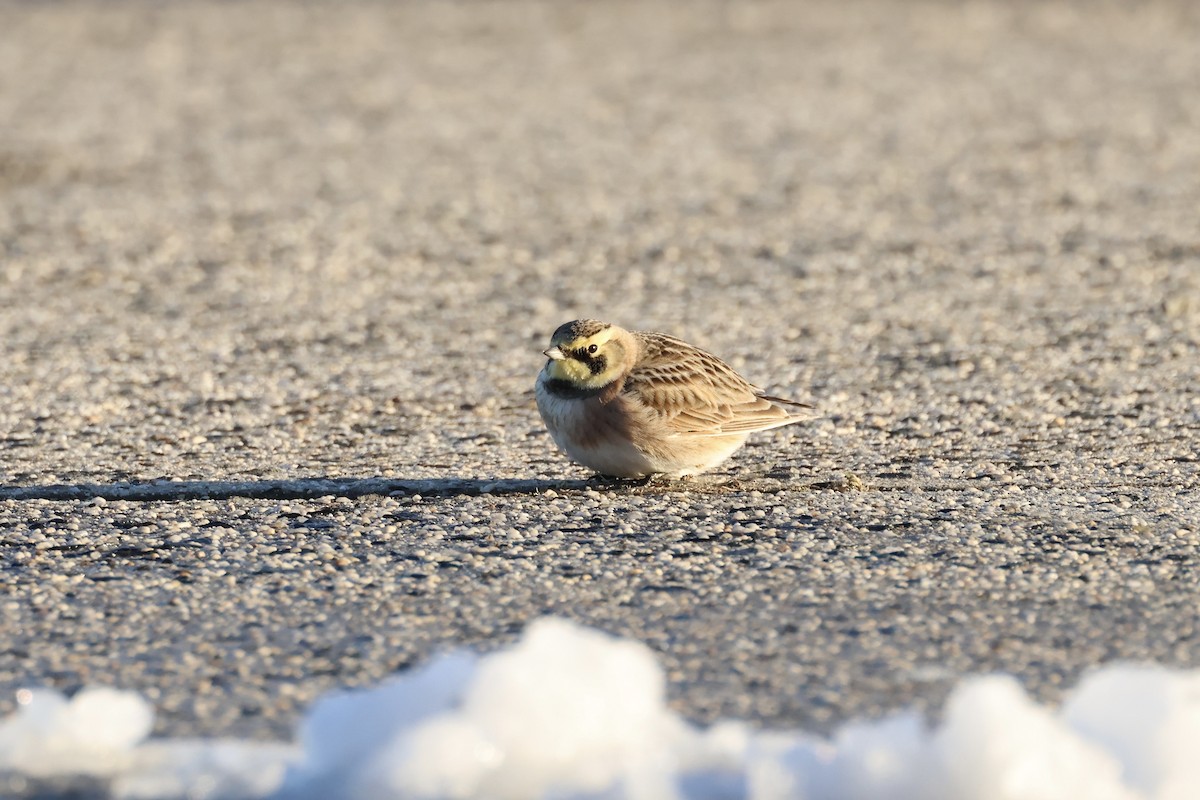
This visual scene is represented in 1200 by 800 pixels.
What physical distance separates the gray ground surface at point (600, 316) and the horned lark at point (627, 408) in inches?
6.7

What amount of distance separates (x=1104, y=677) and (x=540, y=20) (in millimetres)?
17811

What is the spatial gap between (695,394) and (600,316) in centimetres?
346

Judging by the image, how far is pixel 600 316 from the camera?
9148mm

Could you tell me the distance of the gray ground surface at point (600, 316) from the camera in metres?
4.66

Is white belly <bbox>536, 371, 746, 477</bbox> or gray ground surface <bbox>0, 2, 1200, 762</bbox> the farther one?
white belly <bbox>536, 371, 746, 477</bbox>

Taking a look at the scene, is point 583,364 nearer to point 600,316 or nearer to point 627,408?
point 627,408

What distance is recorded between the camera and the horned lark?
562 cm

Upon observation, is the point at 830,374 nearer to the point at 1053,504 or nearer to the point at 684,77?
the point at 1053,504

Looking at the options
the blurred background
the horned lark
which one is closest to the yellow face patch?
the horned lark

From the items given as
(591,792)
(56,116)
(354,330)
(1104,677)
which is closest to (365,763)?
(591,792)

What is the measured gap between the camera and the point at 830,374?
7859 millimetres

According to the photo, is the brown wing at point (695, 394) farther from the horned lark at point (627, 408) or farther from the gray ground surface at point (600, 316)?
the gray ground surface at point (600, 316)

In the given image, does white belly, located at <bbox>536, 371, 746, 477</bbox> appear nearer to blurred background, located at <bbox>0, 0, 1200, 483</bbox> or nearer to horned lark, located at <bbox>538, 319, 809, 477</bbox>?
horned lark, located at <bbox>538, 319, 809, 477</bbox>

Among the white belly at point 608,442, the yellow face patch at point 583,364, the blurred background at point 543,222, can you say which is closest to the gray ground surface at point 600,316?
the blurred background at point 543,222
